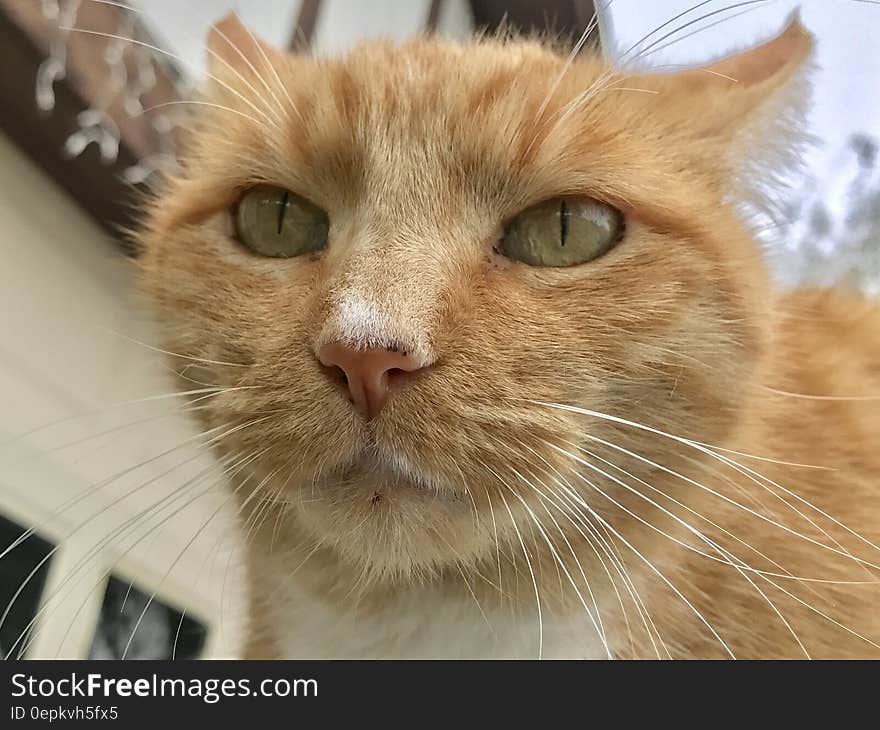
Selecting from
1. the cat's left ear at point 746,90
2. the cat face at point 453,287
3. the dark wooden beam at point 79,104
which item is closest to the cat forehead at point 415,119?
the cat face at point 453,287

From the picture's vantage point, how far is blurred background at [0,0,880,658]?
2.65 feet

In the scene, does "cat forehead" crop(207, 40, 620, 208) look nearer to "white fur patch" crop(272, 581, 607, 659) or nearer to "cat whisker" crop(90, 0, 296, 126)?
"cat whisker" crop(90, 0, 296, 126)

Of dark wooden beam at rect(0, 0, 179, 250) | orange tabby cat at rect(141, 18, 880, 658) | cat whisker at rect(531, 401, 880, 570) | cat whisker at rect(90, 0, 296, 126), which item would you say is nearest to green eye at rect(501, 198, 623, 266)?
orange tabby cat at rect(141, 18, 880, 658)

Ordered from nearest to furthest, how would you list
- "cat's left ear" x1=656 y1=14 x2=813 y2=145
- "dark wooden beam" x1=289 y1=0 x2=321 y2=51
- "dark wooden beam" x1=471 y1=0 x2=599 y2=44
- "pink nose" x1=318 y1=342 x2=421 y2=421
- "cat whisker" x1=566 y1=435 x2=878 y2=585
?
"pink nose" x1=318 y1=342 x2=421 y2=421
"cat whisker" x1=566 y1=435 x2=878 y2=585
"cat's left ear" x1=656 y1=14 x2=813 y2=145
"dark wooden beam" x1=471 y1=0 x2=599 y2=44
"dark wooden beam" x1=289 y1=0 x2=321 y2=51

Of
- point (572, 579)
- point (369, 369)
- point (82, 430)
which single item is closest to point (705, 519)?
point (572, 579)

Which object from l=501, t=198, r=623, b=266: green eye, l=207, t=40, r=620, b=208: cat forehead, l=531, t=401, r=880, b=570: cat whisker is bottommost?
l=531, t=401, r=880, b=570: cat whisker

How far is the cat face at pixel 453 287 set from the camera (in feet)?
1.98

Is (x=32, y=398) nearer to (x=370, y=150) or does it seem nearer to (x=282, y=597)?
(x=282, y=597)

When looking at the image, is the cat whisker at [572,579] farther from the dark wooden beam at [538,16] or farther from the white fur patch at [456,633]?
the dark wooden beam at [538,16]

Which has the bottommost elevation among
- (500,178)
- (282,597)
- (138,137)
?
(282,597)

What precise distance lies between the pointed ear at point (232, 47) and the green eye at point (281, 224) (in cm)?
22

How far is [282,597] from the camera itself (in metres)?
0.92

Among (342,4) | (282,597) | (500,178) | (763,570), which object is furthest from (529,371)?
(342,4)
